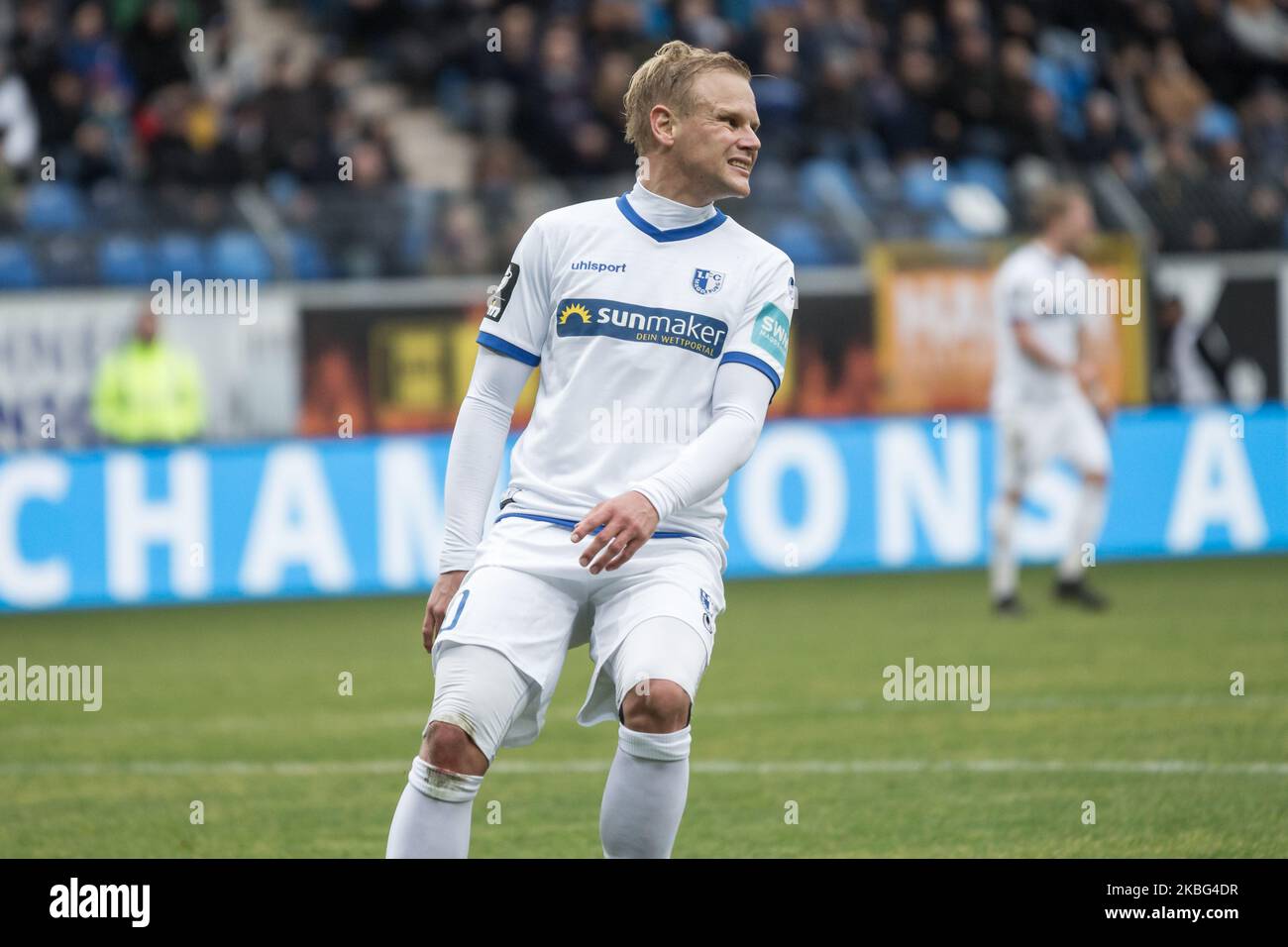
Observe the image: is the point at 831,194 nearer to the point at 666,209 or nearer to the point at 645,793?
the point at 666,209

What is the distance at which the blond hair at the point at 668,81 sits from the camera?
4.88 metres

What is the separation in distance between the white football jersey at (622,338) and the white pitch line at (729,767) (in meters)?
2.66

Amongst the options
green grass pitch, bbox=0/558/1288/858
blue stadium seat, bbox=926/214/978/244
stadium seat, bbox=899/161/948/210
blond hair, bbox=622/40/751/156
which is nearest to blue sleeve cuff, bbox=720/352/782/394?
blond hair, bbox=622/40/751/156

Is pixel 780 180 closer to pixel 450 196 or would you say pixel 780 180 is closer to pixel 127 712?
pixel 450 196

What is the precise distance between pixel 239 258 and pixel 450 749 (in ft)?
38.2

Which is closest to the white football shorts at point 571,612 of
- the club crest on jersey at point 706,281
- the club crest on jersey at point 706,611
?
the club crest on jersey at point 706,611

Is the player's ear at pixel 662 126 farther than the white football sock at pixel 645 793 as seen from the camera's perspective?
Yes

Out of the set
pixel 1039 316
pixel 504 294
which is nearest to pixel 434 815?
pixel 504 294

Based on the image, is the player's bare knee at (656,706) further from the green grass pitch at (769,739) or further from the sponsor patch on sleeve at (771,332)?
the green grass pitch at (769,739)

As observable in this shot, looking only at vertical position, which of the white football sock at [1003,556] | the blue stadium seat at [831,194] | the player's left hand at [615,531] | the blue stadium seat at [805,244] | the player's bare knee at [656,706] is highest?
the blue stadium seat at [831,194]
